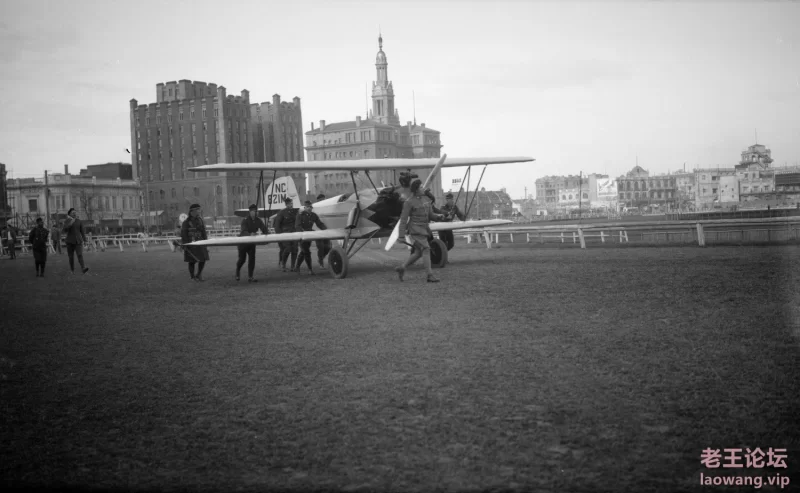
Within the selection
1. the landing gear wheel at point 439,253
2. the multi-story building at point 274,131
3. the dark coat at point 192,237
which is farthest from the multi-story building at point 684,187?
the dark coat at point 192,237

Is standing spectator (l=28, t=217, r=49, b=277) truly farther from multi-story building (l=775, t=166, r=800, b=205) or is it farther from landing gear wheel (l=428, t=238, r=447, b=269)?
multi-story building (l=775, t=166, r=800, b=205)

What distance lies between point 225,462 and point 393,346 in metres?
3.36

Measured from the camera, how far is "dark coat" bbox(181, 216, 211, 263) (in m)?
17.1

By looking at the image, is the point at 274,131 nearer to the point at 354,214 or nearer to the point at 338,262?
the point at 354,214

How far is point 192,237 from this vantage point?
1719 centimetres

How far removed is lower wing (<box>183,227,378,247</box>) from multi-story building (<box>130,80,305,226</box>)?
98.0 metres

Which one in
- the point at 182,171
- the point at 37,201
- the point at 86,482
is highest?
the point at 182,171

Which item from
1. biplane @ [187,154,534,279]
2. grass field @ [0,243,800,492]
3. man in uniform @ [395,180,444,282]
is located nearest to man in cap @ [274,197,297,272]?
biplane @ [187,154,534,279]

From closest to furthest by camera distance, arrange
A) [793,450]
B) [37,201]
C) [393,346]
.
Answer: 1. [793,450]
2. [393,346]
3. [37,201]

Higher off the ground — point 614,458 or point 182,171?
point 182,171

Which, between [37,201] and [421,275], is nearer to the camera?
[421,275]

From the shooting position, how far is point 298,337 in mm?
8203

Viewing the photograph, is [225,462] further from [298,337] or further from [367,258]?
[367,258]

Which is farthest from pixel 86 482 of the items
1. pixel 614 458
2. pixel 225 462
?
pixel 614 458
